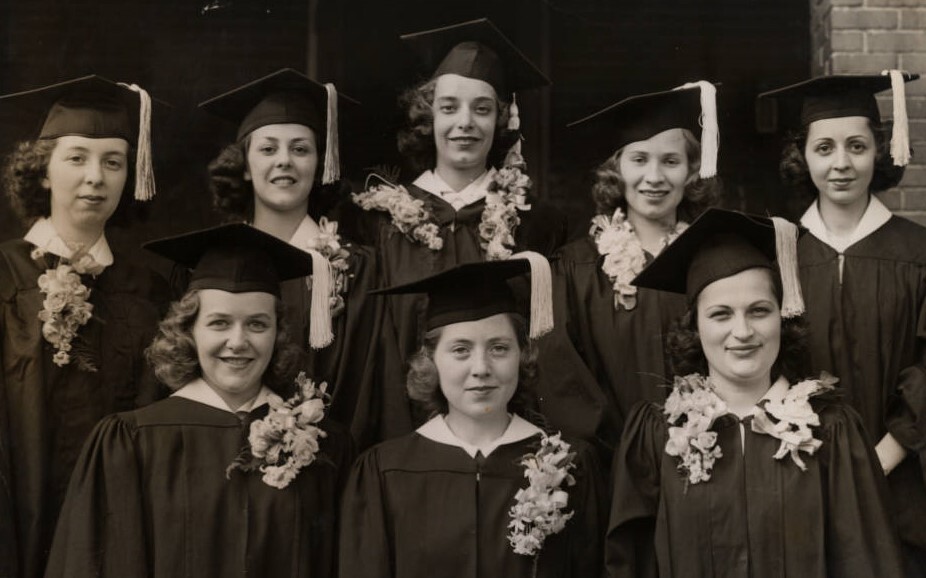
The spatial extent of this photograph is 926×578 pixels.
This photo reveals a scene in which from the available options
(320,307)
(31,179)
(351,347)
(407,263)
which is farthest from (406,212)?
(31,179)

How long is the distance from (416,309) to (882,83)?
7.27 ft

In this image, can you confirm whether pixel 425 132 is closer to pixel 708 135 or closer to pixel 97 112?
pixel 708 135

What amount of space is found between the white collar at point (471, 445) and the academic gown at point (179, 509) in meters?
0.48

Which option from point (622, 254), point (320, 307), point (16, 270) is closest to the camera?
point (320, 307)

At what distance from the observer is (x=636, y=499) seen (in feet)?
15.2

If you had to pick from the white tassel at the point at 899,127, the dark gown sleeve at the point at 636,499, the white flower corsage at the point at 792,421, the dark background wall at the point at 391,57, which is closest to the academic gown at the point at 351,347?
the dark gown sleeve at the point at 636,499

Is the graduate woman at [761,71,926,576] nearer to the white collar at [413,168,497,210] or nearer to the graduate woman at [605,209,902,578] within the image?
the graduate woman at [605,209,902,578]

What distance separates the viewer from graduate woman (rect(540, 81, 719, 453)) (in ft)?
17.3

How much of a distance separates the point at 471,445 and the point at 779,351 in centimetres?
123

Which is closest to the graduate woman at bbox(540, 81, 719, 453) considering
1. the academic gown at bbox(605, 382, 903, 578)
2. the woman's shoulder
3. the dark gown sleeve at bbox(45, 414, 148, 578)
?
the academic gown at bbox(605, 382, 903, 578)

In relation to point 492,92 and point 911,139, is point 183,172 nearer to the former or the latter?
point 492,92

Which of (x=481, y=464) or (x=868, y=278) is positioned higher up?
(x=868, y=278)

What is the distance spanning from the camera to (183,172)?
6.69m

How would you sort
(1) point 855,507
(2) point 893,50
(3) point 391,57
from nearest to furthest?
1. (1) point 855,507
2. (2) point 893,50
3. (3) point 391,57
